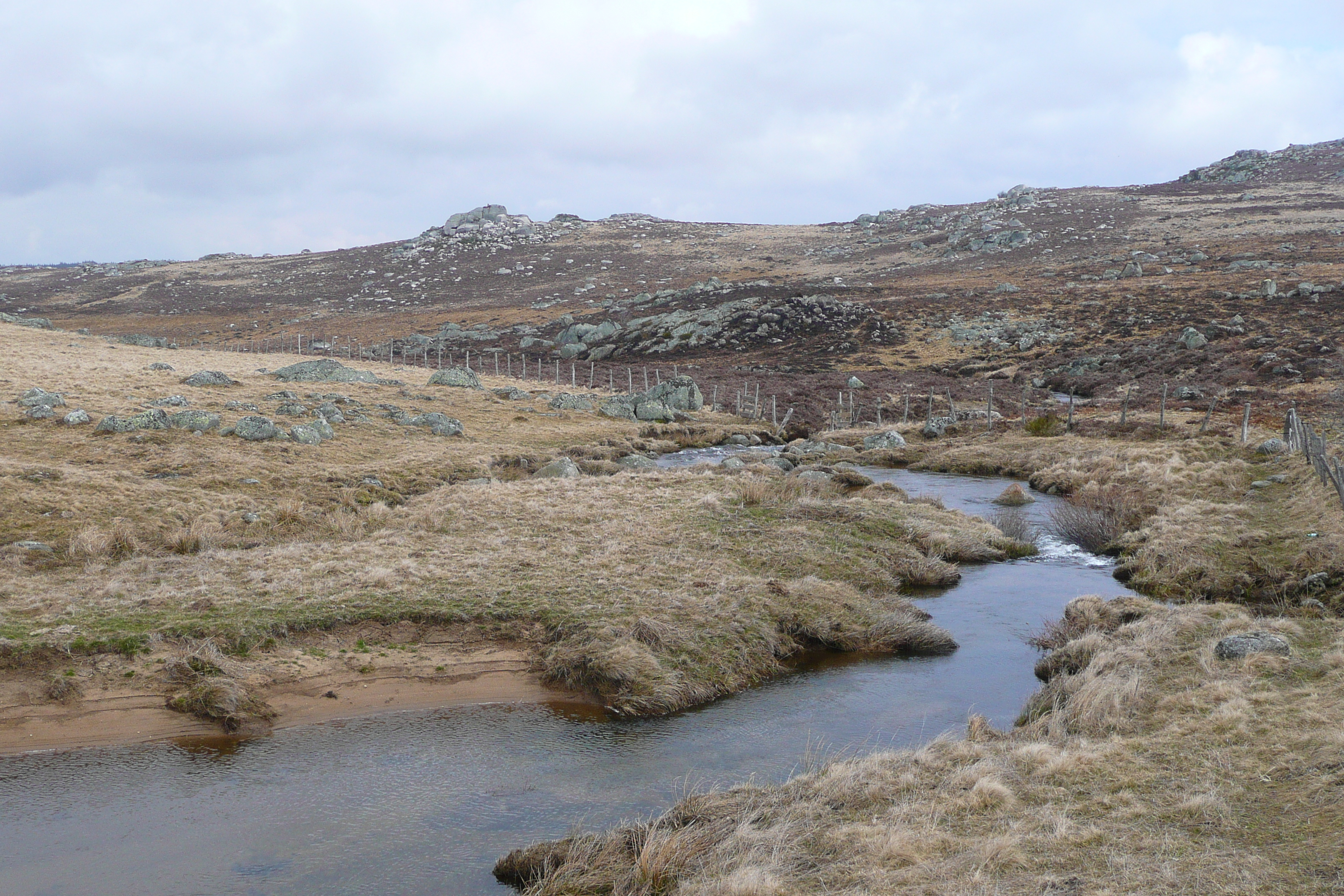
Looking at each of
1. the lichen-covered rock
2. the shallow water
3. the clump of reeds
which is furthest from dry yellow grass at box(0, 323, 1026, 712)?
the clump of reeds

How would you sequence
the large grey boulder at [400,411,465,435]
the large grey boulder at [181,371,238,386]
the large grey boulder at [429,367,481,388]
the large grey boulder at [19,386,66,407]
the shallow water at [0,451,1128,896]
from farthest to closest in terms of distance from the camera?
1. the large grey boulder at [429,367,481,388]
2. the large grey boulder at [181,371,238,386]
3. the large grey boulder at [400,411,465,435]
4. the large grey boulder at [19,386,66,407]
5. the shallow water at [0,451,1128,896]

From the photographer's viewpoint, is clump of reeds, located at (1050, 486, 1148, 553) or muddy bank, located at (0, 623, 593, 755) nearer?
muddy bank, located at (0, 623, 593, 755)

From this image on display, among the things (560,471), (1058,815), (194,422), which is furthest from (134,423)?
(1058,815)

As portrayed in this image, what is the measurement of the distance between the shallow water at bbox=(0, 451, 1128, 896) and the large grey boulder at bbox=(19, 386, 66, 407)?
23.9 m

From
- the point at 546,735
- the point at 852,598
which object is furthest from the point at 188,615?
the point at 852,598

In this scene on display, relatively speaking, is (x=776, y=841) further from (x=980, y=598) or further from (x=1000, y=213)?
(x=1000, y=213)

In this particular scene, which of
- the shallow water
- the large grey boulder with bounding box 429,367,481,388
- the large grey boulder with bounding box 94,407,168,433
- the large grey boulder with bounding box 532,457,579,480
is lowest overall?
the shallow water

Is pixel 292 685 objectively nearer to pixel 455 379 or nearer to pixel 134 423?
pixel 134 423

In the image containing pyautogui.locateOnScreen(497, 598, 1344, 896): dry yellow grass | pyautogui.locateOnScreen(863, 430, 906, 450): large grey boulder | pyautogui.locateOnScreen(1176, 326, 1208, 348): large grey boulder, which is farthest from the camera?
pyautogui.locateOnScreen(1176, 326, 1208, 348): large grey boulder

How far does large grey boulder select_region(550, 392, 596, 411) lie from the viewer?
46.2 m

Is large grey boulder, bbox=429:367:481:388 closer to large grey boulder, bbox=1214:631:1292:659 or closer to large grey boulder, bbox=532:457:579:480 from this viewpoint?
large grey boulder, bbox=532:457:579:480

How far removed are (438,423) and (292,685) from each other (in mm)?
23868

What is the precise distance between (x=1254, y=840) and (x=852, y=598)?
32.8 feet

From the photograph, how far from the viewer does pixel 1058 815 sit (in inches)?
312
